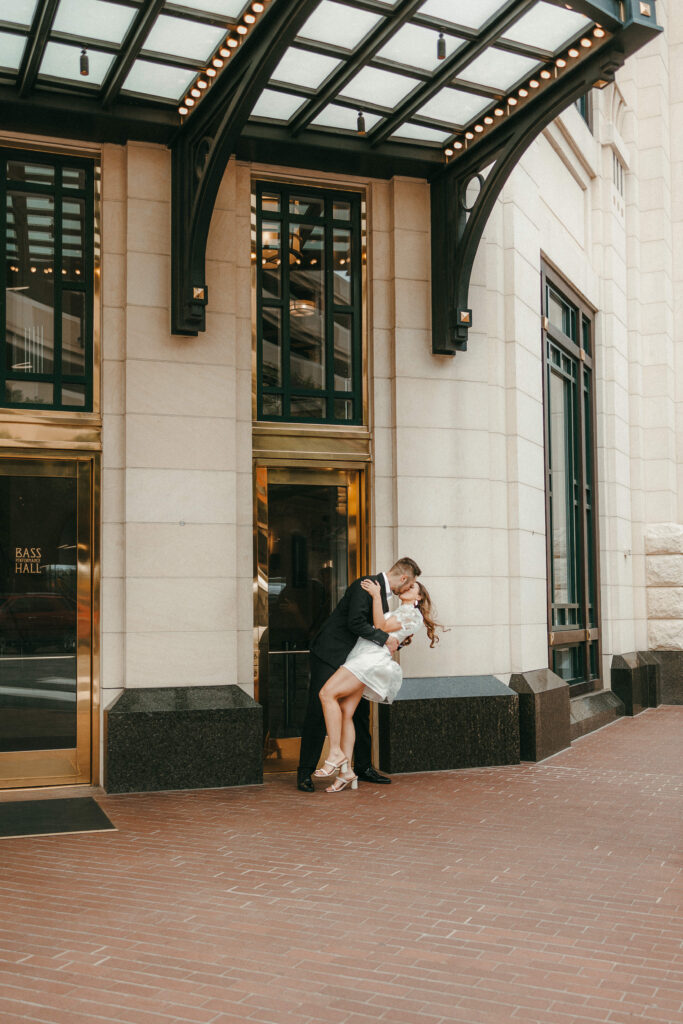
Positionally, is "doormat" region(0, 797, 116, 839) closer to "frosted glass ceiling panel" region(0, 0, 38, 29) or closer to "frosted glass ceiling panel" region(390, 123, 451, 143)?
"frosted glass ceiling panel" region(0, 0, 38, 29)

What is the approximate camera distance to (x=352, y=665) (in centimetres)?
858

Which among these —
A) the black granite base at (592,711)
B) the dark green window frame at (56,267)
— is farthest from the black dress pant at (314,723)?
the black granite base at (592,711)

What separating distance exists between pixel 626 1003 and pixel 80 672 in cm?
573

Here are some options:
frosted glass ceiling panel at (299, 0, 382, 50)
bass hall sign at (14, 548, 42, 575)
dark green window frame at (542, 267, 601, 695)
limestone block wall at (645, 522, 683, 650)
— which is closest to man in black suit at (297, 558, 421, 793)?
bass hall sign at (14, 548, 42, 575)

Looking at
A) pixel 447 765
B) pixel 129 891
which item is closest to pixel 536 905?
pixel 129 891

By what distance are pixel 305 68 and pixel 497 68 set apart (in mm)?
1523

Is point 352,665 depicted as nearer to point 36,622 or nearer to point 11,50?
point 36,622

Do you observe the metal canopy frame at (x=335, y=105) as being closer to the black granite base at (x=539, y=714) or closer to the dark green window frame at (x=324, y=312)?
the dark green window frame at (x=324, y=312)

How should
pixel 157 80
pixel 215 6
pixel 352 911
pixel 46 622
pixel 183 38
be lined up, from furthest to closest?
pixel 46 622 < pixel 157 80 < pixel 183 38 < pixel 215 6 < pixel 352 911

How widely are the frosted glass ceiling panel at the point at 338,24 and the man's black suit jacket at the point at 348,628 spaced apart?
164 inches

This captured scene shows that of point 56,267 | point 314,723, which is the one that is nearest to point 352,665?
point 314,723

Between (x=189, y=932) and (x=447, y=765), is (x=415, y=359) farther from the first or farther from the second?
(x=189, y=932)

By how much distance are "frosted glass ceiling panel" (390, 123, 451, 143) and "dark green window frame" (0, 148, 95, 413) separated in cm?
273

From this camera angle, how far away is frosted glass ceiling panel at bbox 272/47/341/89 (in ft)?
27.3
